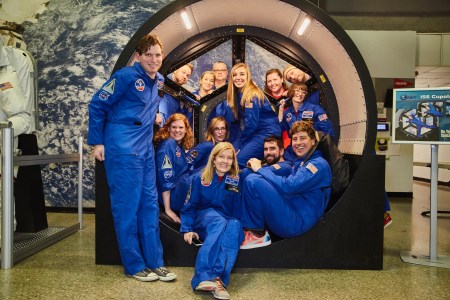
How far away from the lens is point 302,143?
3.24 m

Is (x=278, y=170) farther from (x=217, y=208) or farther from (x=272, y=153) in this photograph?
(x=217, y=208)

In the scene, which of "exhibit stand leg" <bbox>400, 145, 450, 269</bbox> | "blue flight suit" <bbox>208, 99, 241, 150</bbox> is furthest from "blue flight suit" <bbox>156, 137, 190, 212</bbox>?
"exhibit stand leg" <bbox>400, 145, 450, 269</bbox>

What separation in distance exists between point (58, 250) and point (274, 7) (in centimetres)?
306

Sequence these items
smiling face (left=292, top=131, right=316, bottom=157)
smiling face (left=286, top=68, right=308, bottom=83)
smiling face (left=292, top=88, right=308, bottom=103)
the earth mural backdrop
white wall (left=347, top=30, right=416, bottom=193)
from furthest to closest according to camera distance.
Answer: white wall (left=347, top=30, right=416, bottom=193) → the earth mural backdrop → smiling face (left=286, top=68, right=308, bottom=83) → smiling face (left=292, top=88, right=308, bottom=103) → smiling face (left=292, top=131, right=316, bottom=157)

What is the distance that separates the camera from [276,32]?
159 inches

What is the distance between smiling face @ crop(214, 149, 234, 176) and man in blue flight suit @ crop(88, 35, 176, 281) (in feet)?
1.69

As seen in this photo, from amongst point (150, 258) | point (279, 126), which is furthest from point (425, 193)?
point (150, 258)

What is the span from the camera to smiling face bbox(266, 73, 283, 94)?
436 cm

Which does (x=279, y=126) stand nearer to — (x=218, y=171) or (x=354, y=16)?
(x=218, y=171)

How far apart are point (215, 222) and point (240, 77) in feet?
5.46

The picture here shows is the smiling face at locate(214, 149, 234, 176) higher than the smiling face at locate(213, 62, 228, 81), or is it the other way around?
the smiling face at locate(213, 62, 228, 81)

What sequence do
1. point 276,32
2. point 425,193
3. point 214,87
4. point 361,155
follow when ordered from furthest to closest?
point 425,193 < point 214,87 < point 276,32 < point 361,155

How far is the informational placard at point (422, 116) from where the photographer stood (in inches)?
128

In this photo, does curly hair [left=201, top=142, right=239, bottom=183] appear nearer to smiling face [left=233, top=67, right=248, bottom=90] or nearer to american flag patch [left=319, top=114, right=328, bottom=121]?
smiling face [left=233, top=67, right=248, bottom=90]
